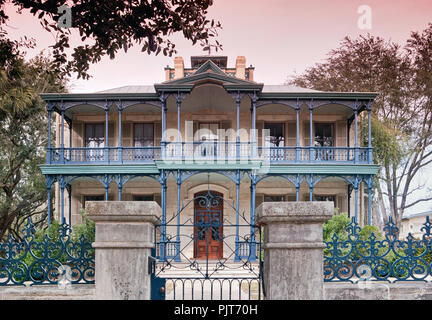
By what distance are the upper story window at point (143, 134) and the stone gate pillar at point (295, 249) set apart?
1666 cm

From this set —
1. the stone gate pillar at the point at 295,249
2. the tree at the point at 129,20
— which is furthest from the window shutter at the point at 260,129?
the stone gate pillar at the point at 295,249

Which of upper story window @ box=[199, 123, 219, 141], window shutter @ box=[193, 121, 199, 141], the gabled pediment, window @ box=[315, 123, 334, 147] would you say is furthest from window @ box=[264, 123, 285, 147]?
the gabled pediment

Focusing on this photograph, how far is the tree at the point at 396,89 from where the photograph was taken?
79.1ft

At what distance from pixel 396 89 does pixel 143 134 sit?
1330cm

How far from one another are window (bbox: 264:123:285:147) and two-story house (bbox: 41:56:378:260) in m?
0.04

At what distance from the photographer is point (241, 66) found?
22.5 metres

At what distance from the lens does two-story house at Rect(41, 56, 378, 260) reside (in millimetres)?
18172

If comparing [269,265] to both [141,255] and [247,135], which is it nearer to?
[141,255]

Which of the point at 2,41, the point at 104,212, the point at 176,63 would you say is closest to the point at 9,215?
the point at 176,63

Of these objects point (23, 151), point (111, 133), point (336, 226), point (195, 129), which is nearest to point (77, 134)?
point (111, 133)

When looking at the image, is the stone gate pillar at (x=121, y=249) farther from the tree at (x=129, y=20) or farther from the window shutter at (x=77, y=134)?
the window shutter at (x=77, y=134)

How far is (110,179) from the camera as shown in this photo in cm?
1894

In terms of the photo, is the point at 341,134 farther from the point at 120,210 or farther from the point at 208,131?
the point at 120,210

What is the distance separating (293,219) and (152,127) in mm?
16960
